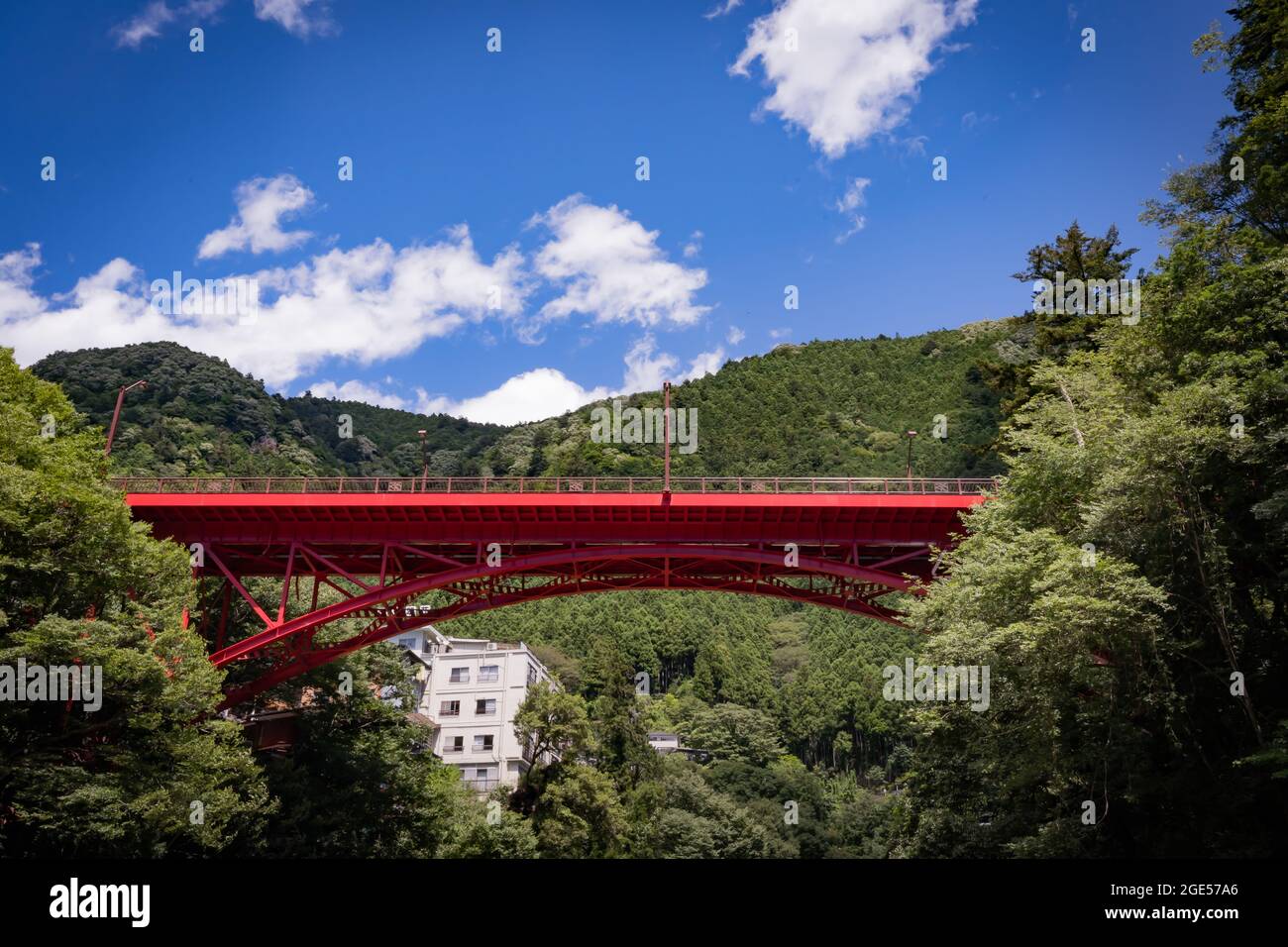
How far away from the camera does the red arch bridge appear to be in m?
23.2

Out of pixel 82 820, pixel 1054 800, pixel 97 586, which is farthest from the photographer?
pixel 97 586

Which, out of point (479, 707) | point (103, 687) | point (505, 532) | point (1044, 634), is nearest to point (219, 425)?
point (479, 707)

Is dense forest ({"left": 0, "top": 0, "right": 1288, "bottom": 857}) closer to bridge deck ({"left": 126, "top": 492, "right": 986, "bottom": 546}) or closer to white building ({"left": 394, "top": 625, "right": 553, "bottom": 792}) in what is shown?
bridge deck ({"left": 126, "top": 492, "right": 986, "bottom": 546})

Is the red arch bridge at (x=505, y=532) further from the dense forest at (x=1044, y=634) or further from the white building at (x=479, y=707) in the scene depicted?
the white building at (x=479, y=707)

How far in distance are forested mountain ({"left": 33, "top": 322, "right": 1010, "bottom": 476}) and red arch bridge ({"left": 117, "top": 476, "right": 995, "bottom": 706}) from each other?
1145 inches

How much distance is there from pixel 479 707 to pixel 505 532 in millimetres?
26044

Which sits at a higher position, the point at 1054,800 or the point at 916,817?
the point at 1054,800

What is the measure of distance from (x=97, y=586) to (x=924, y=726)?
16436 mm

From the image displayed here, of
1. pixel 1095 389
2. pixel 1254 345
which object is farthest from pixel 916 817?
pixel 1254 345

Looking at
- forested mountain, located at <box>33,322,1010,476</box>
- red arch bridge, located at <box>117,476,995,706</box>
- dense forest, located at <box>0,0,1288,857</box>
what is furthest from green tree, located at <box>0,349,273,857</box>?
forested mountain, located at <box>33,322,1010,476</box>

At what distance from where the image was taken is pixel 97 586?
731 inches

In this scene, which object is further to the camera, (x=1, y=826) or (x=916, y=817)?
(x=916, y=817)
